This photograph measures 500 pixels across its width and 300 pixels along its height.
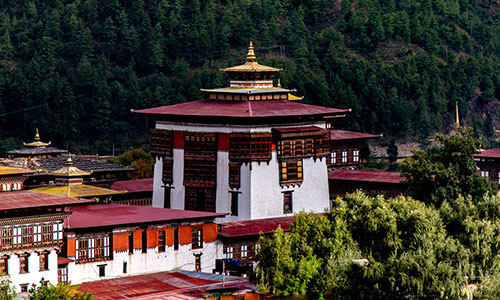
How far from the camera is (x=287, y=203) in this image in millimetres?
93938

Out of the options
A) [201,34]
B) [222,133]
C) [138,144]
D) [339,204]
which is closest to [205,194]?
[222,133]

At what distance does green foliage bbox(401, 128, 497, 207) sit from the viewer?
3438 inches

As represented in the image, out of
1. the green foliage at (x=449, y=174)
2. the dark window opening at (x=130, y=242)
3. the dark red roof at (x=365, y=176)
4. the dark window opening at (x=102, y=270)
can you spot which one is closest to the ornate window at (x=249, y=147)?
the green foliage at (x=449, y=174)

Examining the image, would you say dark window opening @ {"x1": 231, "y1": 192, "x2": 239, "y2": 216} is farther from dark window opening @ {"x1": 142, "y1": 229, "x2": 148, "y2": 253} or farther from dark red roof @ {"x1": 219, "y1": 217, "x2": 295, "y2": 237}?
dark window opening @ {"x1": 142, "y1": 229, "x2": 148, "y2": 253}

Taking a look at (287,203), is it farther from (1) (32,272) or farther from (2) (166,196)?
(1) (32,272)

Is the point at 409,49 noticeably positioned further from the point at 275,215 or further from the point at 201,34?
the point at 275,215

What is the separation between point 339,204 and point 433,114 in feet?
341

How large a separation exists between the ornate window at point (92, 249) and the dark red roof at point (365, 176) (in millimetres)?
30016

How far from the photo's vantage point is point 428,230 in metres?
71.3

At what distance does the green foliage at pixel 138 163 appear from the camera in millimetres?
123500

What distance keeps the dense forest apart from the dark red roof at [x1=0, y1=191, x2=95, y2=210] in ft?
248

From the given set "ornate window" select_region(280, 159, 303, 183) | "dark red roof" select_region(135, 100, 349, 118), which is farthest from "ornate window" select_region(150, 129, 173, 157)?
"ornate window" select_region(280, 159, 303, 183)

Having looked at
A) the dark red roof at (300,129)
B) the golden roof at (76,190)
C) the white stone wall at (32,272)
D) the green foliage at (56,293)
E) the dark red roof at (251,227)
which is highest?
the dark red roof at (300,129)

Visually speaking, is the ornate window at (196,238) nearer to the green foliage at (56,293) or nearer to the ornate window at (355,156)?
the green foliage at (56,293)
